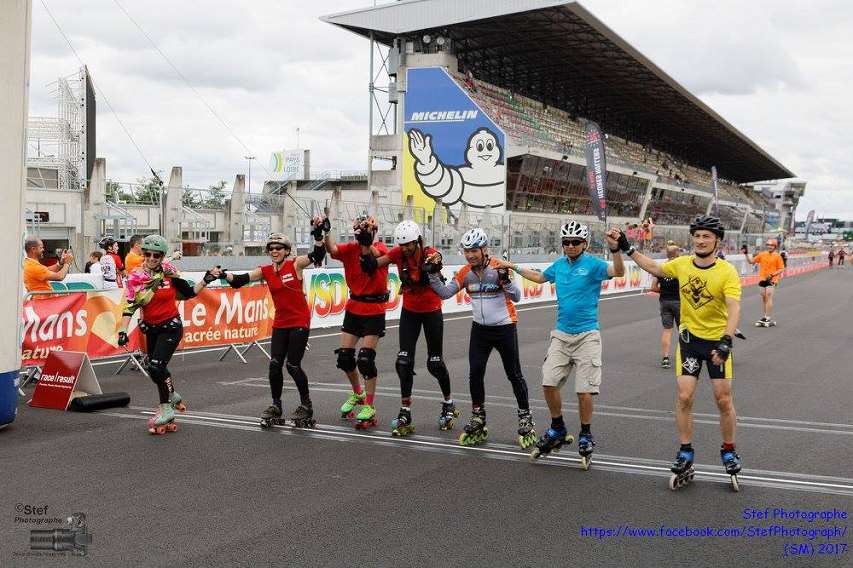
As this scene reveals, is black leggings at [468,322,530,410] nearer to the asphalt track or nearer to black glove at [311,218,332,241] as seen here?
the asphalt track

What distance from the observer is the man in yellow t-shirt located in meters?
6.23

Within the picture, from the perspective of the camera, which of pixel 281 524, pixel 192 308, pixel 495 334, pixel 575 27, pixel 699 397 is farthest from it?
pixel 575 27

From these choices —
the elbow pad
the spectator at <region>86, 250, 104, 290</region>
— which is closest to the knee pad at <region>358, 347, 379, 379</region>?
the elbow pad

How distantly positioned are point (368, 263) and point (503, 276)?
1.36m

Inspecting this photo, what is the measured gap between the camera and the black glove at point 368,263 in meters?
8.04

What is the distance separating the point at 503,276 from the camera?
24.7ft

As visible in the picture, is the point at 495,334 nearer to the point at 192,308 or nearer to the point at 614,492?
the point at 614,492

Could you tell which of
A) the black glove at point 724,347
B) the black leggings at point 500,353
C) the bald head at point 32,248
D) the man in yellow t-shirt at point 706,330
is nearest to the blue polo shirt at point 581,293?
the man in yellow t-shirt at point 706,330

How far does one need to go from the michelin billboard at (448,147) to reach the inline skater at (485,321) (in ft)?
153

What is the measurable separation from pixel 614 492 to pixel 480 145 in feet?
162

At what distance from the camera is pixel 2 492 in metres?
5.99

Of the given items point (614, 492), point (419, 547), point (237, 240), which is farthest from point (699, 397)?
point (237, 240)

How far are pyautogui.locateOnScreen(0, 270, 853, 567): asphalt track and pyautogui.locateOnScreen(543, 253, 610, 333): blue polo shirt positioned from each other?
3.83 feet

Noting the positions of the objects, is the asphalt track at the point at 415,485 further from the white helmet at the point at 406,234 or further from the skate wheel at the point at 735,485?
the white helmet at the point at 406,234
